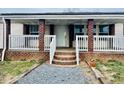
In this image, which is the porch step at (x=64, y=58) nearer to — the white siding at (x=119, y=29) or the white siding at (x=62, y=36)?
the white siding at (x=62, y=36)

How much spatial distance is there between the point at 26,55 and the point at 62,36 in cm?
611

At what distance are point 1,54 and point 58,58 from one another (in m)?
4.09

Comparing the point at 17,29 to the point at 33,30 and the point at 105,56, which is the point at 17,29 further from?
the point at 105,56

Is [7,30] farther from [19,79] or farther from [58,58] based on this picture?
[19,79]

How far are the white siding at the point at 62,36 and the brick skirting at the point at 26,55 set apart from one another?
562 centimetres

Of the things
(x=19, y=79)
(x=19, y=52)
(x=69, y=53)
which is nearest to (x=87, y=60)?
(x=69, y=53)

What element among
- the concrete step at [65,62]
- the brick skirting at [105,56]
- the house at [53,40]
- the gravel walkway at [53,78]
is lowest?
the gravel walkway at [53,78]

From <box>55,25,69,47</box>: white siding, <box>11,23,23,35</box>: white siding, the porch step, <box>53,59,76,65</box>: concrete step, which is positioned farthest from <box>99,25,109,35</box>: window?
<box>53,59,76,65</box>: concrete step

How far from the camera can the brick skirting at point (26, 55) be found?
50.8 feet

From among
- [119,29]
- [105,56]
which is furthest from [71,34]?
[105,56]

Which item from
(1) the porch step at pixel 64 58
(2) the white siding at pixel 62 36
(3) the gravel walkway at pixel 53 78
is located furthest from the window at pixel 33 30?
(3) the gravel walkway at pixel 53 78

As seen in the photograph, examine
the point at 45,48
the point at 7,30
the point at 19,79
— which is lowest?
the point at 19,79

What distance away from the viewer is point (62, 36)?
69.1 ft

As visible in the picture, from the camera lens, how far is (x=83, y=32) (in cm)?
2078
